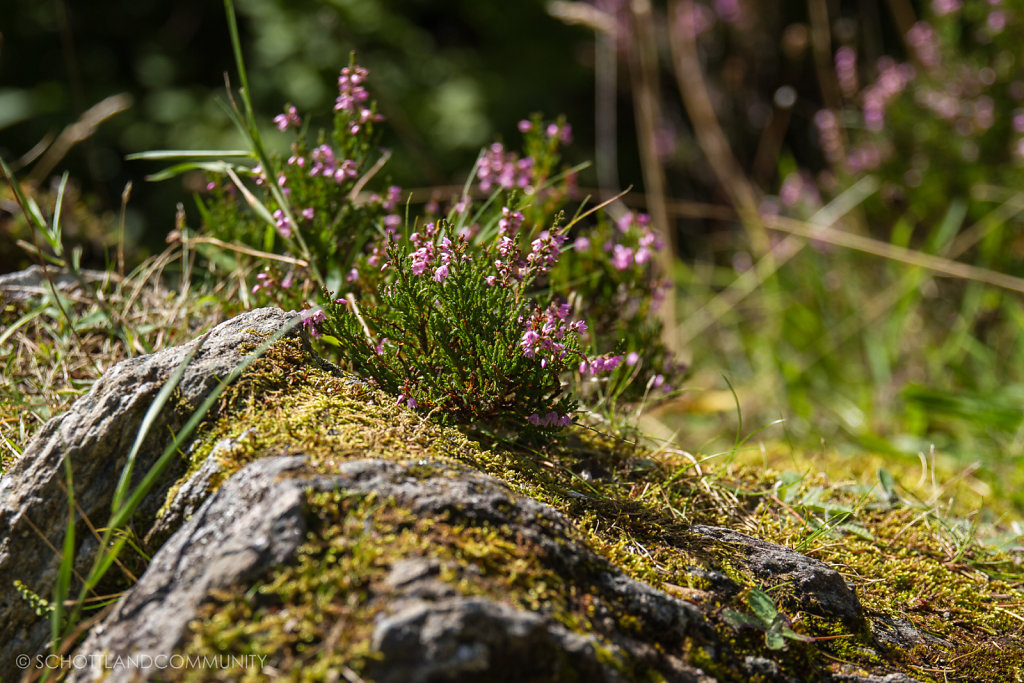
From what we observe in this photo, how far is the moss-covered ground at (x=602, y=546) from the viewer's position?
46.4 inches

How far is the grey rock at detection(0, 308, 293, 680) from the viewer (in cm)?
147

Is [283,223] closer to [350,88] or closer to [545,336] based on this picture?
[350,88]

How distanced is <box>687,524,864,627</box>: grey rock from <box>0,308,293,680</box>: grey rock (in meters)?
1.17

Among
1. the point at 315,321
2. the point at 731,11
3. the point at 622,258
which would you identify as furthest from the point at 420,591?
the point at 731,11

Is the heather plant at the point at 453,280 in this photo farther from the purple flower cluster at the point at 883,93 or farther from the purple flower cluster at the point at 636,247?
the purple flower cluster at the point at 883,93

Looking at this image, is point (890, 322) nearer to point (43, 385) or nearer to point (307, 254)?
point (307, 254)

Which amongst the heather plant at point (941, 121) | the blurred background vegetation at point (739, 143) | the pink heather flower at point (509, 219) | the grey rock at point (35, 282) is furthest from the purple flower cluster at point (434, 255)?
the heather plant at point (941, 121)

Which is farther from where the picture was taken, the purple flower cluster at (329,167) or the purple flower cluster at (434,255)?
the purple flower cluster at (329,167)

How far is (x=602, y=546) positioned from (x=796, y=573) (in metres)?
0.46

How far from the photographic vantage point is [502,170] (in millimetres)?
2598

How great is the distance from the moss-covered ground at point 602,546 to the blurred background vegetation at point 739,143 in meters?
1.10

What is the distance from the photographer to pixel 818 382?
15.3 feet

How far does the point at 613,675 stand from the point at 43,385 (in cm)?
187

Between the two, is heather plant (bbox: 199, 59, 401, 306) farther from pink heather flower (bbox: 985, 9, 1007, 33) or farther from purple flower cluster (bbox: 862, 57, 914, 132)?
pink heather flower (bbox: 985, 9, 1007, 33)
